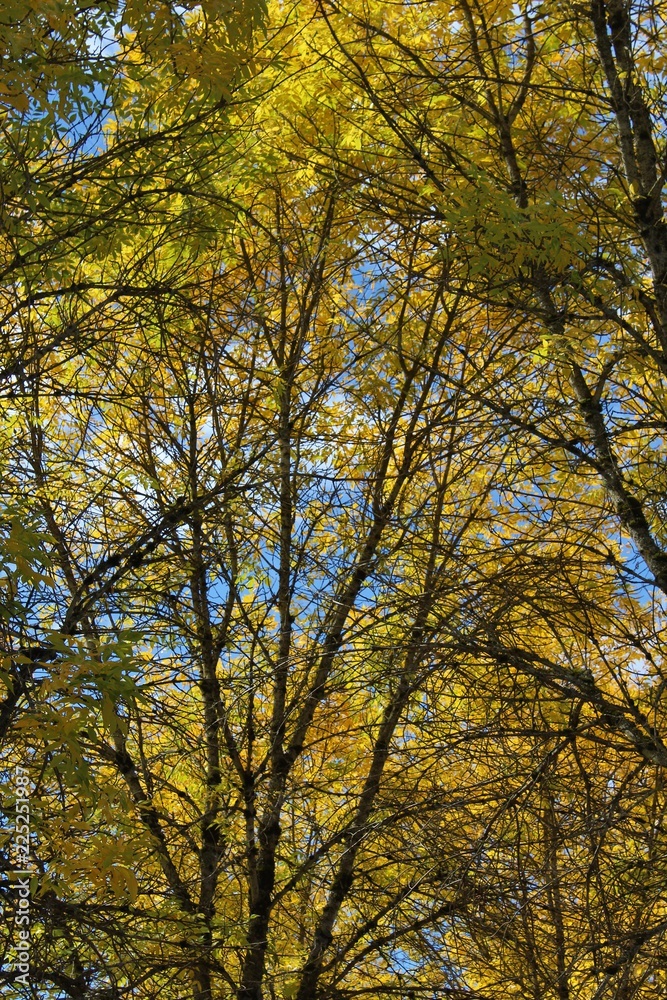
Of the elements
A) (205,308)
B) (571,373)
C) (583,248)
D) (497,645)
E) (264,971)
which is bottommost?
(264,971)

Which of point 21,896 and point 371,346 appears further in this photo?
point 371,346

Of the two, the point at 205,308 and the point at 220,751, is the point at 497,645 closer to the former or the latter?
the point at 205,308

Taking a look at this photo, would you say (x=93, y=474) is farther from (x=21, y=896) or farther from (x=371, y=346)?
(x=21, y=896)

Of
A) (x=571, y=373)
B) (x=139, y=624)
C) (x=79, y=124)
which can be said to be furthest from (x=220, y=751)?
(x=79, y=124)

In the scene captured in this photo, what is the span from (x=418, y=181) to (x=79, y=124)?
260 centimetres

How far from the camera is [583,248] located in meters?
4.01

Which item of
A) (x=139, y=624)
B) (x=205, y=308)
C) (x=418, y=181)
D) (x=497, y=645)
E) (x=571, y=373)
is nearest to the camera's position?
(x=497, y=645)

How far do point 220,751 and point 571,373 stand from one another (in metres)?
3.64

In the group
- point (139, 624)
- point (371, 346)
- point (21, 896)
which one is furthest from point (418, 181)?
point (21, 896)

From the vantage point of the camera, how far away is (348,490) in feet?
19.7

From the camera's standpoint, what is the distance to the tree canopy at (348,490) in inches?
174

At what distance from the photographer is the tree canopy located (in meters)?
4.43

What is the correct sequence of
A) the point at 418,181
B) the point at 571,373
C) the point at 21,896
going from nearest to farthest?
Answer: the point at 21,896 < the point at 571,373 < the point at 418,181

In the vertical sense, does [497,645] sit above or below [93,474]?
below
